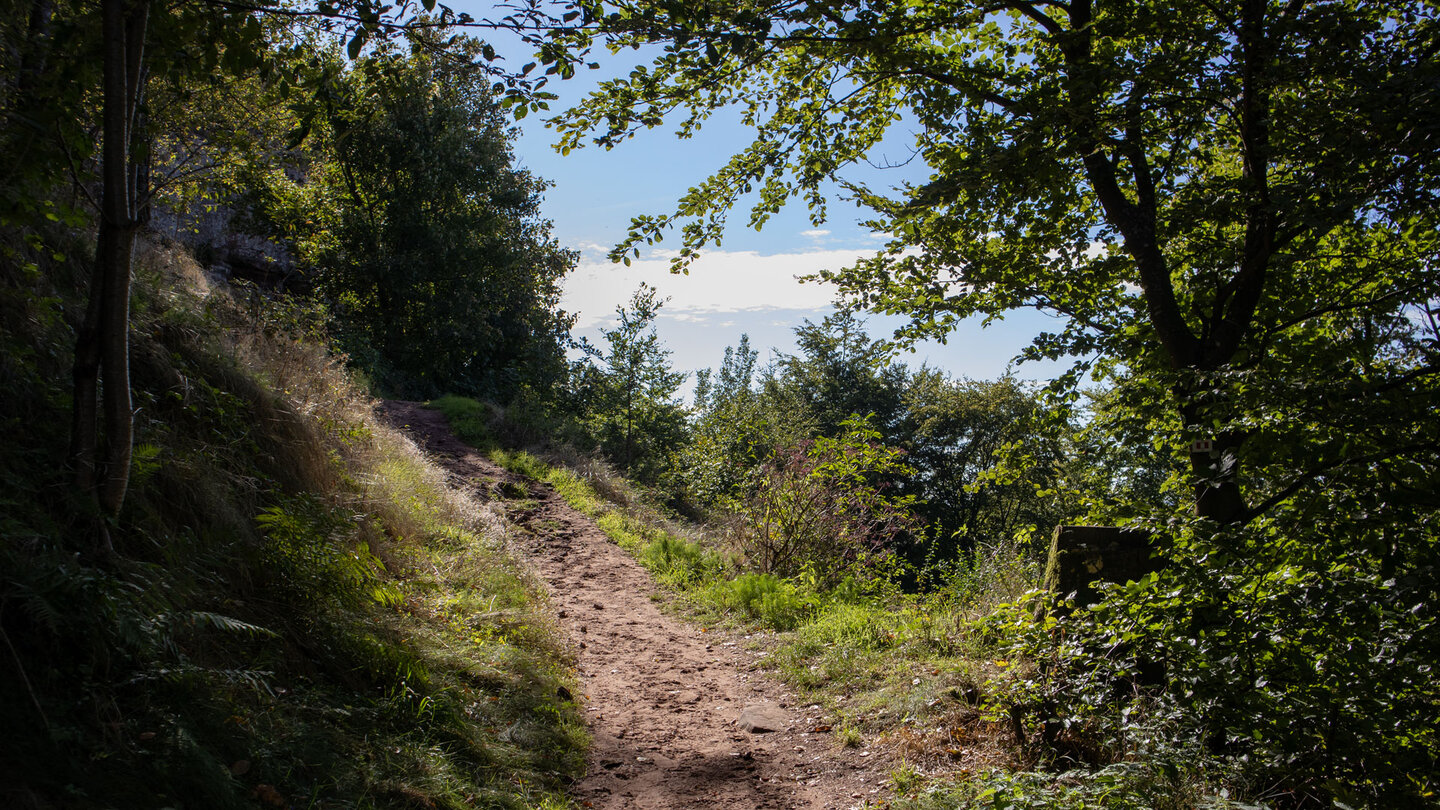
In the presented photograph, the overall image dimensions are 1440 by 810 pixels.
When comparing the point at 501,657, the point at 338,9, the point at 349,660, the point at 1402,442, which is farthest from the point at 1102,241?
the point at 349,660

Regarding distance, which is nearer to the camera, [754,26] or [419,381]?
[754,26]

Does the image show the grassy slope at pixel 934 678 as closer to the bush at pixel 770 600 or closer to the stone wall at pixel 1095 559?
the bush at pixel 770 600

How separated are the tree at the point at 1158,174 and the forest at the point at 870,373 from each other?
3cm

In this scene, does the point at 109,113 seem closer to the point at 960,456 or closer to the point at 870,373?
the point at 870,373

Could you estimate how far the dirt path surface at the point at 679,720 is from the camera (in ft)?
14.2

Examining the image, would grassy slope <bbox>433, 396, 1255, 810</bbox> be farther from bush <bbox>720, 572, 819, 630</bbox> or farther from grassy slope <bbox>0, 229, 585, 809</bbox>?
grassy slope <bbox>0, 229, 585, 809</bbox>

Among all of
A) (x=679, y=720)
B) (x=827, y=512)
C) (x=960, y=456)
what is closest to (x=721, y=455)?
(x=827, y=512)

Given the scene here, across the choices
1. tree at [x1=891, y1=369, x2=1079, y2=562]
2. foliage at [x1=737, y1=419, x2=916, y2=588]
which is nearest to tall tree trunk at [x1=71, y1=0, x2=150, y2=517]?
foliage at [x1=737, y1=419, x2=916, y2=588]

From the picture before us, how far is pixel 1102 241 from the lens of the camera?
4934 millimetres

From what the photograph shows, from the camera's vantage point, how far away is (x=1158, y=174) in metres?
4.75

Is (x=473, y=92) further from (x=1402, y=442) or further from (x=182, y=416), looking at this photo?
(x=1402, y=442)

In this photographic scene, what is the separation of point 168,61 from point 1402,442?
5.57 m

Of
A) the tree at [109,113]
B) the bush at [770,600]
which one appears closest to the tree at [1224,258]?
the tree at [109,113]

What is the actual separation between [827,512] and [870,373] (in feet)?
9.90
